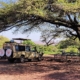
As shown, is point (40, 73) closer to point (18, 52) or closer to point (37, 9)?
point (37, 9)

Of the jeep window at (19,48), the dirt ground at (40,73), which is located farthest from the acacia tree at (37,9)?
the jeep window at (19,48)

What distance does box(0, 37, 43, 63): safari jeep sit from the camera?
841 inches

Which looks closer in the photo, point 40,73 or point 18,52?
point 40,73

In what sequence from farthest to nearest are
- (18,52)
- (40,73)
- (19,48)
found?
(19,48), (18,52), (40,73)

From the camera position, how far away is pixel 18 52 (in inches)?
873

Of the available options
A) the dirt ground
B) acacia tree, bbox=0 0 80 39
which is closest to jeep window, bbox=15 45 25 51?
acacia tree, bbox=0 0 80 39

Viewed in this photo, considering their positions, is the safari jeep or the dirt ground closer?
the dirt ground

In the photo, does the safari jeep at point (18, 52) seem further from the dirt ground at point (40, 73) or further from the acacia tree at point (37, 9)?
the dirt ground at point (40, 73)

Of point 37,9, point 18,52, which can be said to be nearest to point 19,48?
point 18,52

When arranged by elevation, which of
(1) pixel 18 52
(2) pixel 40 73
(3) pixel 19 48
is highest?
(2) pixel 40 73

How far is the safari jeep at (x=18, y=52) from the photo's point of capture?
70.1ft

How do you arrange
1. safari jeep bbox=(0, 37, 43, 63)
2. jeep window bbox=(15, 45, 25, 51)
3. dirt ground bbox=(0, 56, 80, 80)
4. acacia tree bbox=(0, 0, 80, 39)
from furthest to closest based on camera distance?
1. jeep window bbox=(15, 45, 25, 51)
2. safari jeep bbox=(0, 37, 43, 63)
3. acacia tree bbox=(0, 0, 80, 39)
4. dirt ground bbox=(0, 56, 80, 80)

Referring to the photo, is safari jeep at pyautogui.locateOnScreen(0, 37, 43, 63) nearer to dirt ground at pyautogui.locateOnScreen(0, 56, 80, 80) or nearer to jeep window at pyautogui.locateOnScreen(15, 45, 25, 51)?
jeep window at pyautogui.locateOnScreen(15, 45, 25, 51)

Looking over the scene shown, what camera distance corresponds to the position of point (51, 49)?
4072 centimetres
